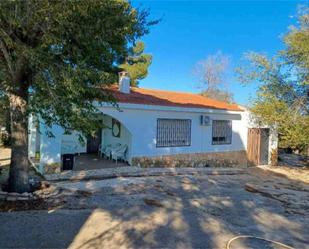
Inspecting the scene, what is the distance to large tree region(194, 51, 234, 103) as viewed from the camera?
46.4 m

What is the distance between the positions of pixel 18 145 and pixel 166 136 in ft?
31.4

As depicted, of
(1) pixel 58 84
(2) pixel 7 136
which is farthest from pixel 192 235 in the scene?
(2) pixel 7 136

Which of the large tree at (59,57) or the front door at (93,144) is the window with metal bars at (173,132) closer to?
the front door at (93,144)

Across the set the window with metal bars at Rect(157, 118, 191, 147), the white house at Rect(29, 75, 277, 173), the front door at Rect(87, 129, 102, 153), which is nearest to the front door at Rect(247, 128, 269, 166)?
the white house at Rect(29, 75, 277, 173)

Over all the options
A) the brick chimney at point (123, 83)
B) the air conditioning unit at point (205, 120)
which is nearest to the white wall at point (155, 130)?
the air conditioning unit at point (205, 120)

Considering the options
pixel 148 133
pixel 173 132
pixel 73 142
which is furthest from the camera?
pixel 73 142

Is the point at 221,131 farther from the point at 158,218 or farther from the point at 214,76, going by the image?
the point at 214,76

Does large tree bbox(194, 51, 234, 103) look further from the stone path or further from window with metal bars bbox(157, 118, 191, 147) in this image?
the stone path

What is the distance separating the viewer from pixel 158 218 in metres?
7.96

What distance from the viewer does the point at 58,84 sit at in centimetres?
834

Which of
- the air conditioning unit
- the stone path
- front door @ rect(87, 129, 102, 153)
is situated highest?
the air conditioning unit

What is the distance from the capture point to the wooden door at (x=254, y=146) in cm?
2169

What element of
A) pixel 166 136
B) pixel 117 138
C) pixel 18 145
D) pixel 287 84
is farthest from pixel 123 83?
pixel 287 84

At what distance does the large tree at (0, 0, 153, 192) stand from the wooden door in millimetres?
14541
